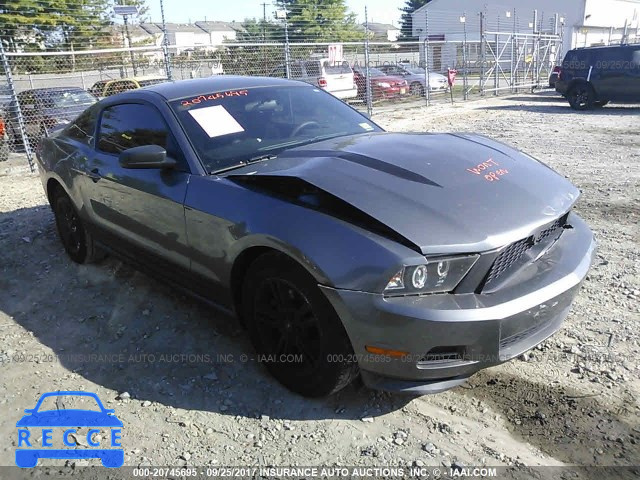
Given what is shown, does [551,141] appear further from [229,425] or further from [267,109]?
[229,425]

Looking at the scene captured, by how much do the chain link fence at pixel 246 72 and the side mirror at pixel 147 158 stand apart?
4.04 meters

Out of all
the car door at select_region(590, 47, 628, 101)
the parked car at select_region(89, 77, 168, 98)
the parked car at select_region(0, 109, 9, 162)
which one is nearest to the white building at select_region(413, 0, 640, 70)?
the car door at select_region(590, 47, 628, 101)

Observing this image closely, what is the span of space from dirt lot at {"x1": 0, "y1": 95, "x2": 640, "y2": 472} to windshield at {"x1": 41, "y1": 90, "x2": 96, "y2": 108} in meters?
7.95

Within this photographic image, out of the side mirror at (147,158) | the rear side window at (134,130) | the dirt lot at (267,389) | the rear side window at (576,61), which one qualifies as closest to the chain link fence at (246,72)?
the rear side window at (134,130)

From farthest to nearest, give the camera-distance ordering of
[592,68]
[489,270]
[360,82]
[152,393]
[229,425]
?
[360,82], [592,68], [152,393], [229,425], [489,270]

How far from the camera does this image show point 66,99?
12.0m

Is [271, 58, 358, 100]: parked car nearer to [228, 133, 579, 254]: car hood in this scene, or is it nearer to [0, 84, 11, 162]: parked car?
[0, 84, 11, 162]: parked car

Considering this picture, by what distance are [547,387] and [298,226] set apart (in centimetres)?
163

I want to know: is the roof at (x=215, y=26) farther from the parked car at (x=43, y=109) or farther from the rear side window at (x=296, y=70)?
the parked car at (x=43, y=109)

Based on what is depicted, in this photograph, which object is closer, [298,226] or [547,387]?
[298,226]

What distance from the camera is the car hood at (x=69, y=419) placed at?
2.86 m

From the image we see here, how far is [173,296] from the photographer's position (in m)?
4.21

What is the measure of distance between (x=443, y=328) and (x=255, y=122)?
1.98m

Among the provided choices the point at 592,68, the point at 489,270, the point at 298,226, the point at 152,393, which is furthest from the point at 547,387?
the point at 592,68
